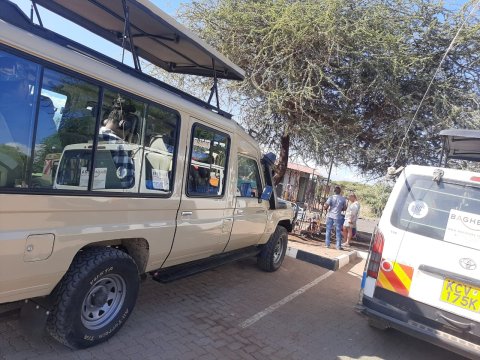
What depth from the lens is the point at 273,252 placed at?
259 inches

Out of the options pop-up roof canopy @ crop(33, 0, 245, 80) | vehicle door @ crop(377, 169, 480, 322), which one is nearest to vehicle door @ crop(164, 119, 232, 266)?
pop-up roof canopy @ crop(33, 0, 245, 80)

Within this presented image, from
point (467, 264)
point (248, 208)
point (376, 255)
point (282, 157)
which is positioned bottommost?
point (376, 255)

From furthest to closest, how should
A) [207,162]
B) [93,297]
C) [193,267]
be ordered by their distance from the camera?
1. [193,267]
2. [207,162]
3. [93,297]

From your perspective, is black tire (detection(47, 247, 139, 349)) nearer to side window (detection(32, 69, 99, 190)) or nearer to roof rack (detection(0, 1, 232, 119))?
side window (detection(32, 69, 99, 190))

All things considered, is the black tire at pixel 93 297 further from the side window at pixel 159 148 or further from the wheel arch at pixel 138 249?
the side window at pixel 159 148

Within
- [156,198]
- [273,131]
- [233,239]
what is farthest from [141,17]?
[273,131]

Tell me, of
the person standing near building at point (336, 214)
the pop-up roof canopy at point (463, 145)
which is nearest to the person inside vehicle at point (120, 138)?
the pop-up roof canopy at point (463, 145)

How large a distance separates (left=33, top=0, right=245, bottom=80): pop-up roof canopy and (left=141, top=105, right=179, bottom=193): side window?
741 mm

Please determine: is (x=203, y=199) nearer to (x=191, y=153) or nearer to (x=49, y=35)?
(x=191, y=153)

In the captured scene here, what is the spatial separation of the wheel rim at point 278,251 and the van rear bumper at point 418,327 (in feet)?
9.01

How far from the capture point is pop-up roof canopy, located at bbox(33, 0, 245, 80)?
3939mm

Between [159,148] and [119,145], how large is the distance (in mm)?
468

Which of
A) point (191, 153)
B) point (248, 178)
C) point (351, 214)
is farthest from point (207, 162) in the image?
point (351, 214)

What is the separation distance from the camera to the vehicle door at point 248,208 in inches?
205
